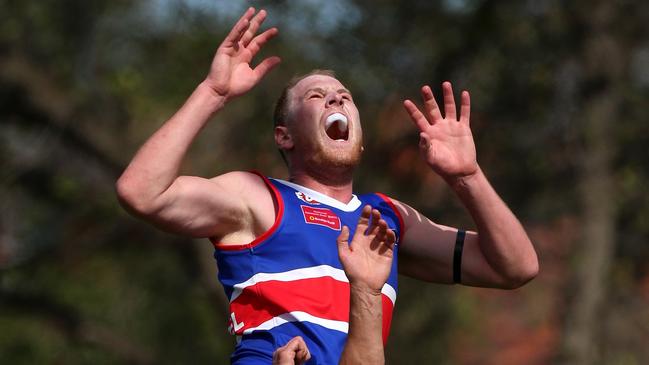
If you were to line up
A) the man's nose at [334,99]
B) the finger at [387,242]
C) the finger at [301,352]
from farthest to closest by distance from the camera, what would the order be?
the man's nose at [334,99] < the finger at [387,242] < the finger at [301,352]

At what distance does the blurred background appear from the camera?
17438 millimetres

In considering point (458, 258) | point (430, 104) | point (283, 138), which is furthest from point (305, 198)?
point (458, 258)

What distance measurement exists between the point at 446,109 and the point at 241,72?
0.92m

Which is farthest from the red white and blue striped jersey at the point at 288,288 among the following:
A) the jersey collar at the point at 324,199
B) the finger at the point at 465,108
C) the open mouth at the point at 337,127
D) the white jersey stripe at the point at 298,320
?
the finger at the point at 465,108

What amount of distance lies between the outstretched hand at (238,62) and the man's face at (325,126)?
32cm

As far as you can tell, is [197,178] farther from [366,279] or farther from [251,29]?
[366,279]

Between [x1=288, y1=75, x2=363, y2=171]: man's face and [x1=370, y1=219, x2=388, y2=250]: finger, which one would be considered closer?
[x1=370, y1=219, x2=388, y2=250]: finger

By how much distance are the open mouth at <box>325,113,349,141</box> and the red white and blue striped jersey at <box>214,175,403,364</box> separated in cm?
42

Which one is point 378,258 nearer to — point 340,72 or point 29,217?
point 340,72

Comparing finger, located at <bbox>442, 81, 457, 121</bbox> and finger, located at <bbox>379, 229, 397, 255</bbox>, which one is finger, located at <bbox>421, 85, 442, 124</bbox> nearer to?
finger, located at <bbox>442, 81, 457, 121</bbox>

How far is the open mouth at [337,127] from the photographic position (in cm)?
571

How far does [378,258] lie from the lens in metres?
5.13

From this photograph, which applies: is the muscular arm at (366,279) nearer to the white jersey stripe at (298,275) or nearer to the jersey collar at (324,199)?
the white jersey stripe at (298,275)

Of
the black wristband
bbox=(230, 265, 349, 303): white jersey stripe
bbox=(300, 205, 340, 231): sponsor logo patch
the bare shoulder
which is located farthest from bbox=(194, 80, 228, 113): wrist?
the black wristband
